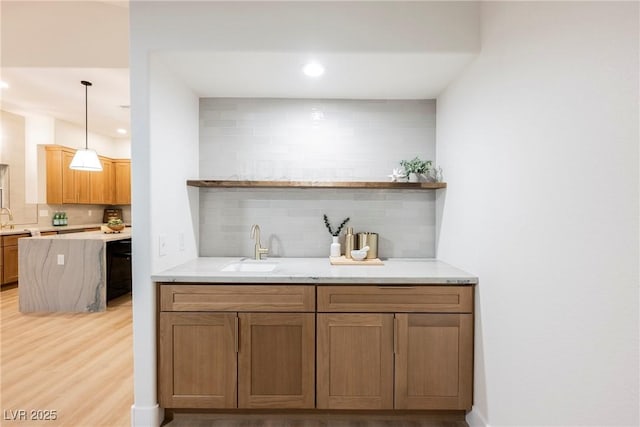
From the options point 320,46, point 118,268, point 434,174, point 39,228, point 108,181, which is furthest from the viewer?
point 108,181

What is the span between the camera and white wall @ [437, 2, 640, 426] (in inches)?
37.5

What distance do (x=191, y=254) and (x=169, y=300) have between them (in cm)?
57

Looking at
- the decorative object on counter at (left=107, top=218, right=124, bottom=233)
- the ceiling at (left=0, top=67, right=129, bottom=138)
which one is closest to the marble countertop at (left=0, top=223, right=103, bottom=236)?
the decorative object on counter at (left=107, top=218, right=124, bottom=233)

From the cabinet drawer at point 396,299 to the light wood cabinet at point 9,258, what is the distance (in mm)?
5299

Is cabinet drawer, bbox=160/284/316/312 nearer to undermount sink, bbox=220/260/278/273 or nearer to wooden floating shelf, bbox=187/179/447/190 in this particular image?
undermount sink, bbox=220/260/278/273

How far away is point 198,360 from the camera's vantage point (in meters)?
1.83

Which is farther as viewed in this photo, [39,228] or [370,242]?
[39,228]

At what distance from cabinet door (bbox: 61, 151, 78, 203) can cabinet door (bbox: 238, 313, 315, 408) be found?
18.8ft

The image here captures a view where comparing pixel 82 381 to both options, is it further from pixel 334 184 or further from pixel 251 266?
pixel 334 184

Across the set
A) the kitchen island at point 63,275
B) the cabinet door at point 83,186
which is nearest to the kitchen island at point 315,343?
the kitchen island at point 63,275

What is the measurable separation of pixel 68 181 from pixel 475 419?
6944 millimetres

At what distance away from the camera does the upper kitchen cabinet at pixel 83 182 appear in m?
5.47

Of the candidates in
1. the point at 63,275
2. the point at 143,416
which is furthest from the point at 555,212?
the point at 63,275

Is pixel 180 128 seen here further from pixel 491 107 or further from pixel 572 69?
pixel 572 69
